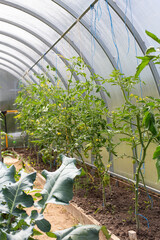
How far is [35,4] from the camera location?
5.83m

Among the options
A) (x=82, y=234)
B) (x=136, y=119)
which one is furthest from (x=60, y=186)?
(x=136, y=119)

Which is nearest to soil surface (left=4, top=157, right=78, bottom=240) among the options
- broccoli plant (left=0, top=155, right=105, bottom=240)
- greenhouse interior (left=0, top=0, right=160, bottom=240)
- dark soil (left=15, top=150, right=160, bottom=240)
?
dark soil (left=15, top=150, right=160, bottom=240)

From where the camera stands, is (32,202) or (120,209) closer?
(32,202)

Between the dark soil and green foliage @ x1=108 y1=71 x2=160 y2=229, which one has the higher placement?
green foliage @ x1=108 y1=71 x2=160 y2=229

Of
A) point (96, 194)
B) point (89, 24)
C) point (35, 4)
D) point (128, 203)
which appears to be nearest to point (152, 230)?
point (128, 203)

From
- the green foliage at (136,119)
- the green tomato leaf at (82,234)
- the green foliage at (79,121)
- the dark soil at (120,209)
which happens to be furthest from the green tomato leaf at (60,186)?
the dark soil at (120,209)

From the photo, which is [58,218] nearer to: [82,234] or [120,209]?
[120,209]

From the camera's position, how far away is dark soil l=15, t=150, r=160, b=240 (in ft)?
9.62

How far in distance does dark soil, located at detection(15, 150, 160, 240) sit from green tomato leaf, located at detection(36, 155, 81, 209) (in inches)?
61.3

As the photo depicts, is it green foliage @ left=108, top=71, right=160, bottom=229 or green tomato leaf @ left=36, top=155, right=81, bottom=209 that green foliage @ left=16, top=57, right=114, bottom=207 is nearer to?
green foliage @ left=108, top=71, right=160, bottom=229

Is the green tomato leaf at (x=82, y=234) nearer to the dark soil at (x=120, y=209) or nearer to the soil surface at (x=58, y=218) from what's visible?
the dark soil at (x=120, y=209)

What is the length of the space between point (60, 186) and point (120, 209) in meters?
2.35

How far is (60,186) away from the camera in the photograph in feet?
4.91

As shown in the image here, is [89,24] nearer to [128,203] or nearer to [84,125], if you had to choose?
[84,125]
